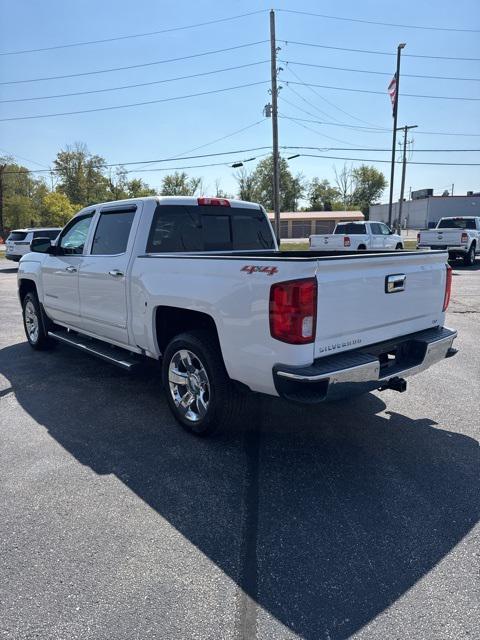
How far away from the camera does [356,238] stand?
67.9 ft

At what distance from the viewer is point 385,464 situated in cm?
363

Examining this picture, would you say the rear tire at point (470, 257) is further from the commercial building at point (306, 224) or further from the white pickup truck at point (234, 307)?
the commercial building at point (306, 224)

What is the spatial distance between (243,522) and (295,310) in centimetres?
134

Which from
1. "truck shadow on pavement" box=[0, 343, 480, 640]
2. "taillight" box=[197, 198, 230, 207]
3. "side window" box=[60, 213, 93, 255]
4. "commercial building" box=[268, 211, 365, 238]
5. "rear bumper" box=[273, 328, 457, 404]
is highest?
"taillight" box=[197, 198, 230, 207]

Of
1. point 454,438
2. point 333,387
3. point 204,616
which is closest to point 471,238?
point 454,438

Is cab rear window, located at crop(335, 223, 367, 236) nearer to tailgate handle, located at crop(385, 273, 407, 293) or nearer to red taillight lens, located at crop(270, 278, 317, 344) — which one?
tailgate handle, located at crop(385, 273, 407, 293)

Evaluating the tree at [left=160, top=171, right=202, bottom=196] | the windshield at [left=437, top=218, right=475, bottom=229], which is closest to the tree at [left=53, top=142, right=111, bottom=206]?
the tree at [left=160, top=171, right=202, bottom=196]

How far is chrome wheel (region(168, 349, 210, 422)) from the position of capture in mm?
3998

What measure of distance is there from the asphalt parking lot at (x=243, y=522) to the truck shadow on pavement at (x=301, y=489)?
0.01 meters

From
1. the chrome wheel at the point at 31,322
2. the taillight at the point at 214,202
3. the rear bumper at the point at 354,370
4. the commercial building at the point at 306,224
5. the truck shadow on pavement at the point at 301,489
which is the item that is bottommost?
the commercial building at the point at 306,224

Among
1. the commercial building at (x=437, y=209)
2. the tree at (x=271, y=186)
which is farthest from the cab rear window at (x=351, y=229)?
the tree at (x=271, y=186)

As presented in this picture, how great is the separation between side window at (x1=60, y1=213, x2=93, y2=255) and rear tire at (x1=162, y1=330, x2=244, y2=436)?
2309mm

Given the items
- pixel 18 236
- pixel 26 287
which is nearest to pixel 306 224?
pixel 18 236

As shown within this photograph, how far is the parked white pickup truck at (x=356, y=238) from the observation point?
20.7m
